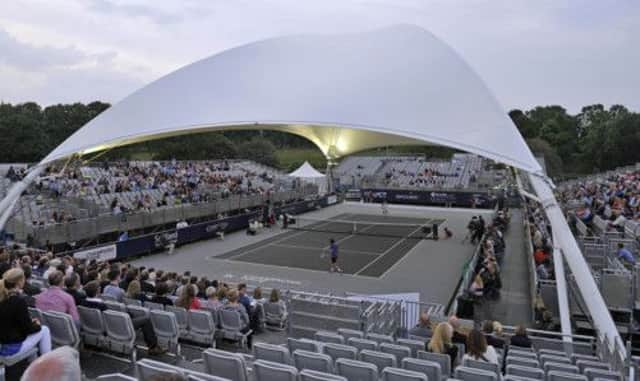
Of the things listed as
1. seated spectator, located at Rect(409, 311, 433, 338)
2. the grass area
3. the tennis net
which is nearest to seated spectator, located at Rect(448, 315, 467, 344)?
seated spectator, located at Rect(409, 311, 433, 338)

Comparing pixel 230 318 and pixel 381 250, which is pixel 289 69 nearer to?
pixel 381 250

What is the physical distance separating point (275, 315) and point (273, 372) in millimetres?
5722

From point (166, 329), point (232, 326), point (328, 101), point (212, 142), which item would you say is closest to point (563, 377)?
point (232, 326)

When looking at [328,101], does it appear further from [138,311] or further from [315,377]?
[315,377]

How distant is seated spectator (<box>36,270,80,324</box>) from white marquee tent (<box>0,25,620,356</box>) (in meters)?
9.54

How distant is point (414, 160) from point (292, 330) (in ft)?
207

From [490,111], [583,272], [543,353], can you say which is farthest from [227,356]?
[490,111]

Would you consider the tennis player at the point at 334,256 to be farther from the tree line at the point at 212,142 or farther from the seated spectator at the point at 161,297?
the tree line at the point at 212,142

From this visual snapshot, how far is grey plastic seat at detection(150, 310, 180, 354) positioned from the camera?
7.07 meters

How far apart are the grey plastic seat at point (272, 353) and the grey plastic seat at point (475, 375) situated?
84.2 inches

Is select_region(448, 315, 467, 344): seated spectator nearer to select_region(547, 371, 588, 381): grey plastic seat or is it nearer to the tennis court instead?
select_region(547, 371, 588, 381): grey plastic seat

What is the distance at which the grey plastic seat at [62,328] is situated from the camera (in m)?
6.29

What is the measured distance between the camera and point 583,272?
9.99 metres

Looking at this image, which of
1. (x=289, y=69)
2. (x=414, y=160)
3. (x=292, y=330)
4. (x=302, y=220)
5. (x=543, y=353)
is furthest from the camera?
(x=414, y=160)
